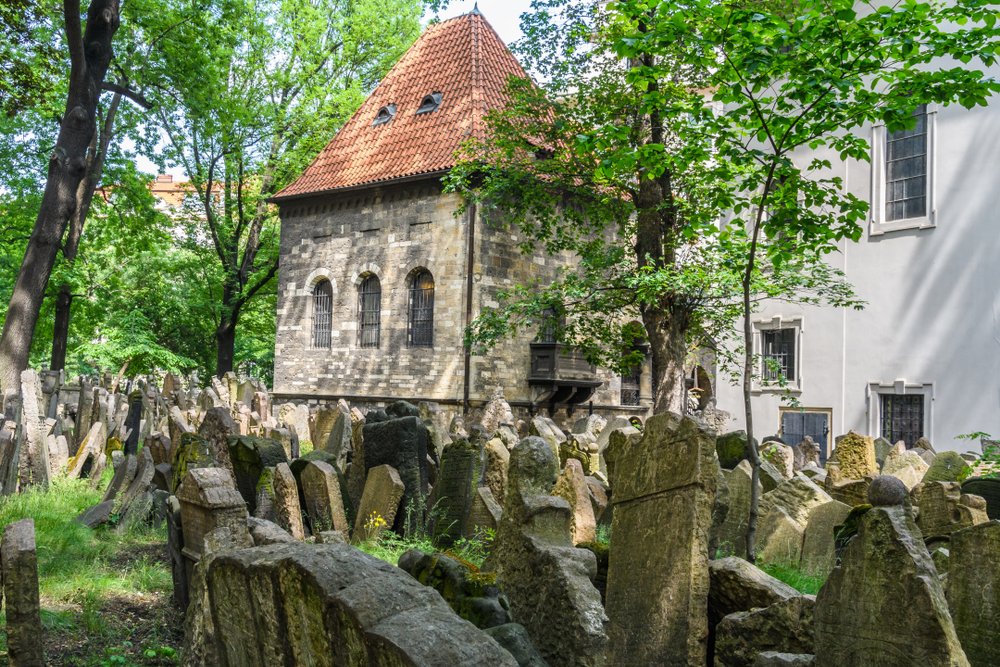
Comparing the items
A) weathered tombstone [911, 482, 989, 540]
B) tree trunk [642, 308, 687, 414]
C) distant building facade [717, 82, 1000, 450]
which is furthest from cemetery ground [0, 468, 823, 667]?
distant building facade [717, 82, 1000, 450]

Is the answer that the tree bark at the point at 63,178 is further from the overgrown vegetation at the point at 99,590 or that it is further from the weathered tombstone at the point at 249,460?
the weathered tombstone at the point at 249,460

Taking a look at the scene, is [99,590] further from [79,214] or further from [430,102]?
[430,102]

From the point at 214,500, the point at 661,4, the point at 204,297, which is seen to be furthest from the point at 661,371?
the point at 204,297

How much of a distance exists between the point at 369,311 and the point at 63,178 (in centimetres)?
1255

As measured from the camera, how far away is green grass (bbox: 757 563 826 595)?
282 inches

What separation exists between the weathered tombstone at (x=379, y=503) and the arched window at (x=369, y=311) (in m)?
18.0

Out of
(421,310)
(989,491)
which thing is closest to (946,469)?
(989,491)

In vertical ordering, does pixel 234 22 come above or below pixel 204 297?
above

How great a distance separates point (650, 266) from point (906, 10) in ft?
29.7

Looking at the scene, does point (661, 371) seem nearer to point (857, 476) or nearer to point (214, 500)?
point (857, 476)

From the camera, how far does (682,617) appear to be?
468cm

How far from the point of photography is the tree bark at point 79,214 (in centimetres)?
2259

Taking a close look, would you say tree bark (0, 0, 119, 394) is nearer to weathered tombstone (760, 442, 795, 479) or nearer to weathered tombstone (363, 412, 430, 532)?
weathered tombstone (363, 412, 430, 532)

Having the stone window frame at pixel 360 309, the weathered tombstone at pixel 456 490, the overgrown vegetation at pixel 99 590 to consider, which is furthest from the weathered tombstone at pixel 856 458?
the stone window frame at pixel 360 309
